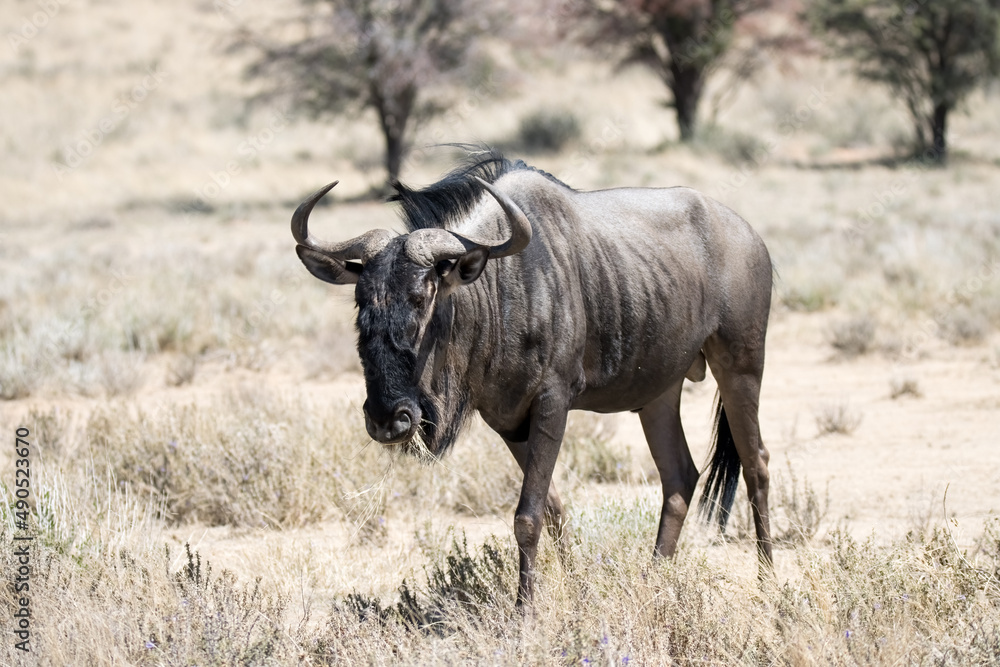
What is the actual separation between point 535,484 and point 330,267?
46.9 inches

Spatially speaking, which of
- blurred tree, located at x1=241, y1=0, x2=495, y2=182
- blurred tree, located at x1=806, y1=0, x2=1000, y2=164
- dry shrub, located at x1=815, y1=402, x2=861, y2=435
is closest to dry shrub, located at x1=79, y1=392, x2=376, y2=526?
dry shrub, located at x1=815, y1=402, x2=861, y2=435

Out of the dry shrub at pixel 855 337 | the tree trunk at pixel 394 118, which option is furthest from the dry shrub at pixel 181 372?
the tree trunk at pixel 394 118

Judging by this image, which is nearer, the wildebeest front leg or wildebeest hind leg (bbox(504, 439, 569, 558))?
the wildebeest front leg

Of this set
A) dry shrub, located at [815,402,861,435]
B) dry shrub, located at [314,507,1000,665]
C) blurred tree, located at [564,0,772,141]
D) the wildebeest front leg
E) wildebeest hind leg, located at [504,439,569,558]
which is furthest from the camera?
blurred tree, located at [564,0,772,141]

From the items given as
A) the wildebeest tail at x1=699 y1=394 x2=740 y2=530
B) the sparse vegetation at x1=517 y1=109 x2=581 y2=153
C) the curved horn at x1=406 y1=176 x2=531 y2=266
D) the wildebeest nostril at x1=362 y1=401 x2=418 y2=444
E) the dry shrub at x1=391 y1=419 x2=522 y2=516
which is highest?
the curved horn at x1=406 y1=176 x2=531 y2=266

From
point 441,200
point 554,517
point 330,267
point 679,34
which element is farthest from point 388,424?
point 679,34

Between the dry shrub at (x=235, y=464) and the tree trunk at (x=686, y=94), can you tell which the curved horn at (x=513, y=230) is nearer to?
the dry shrub at (x=235, y=464)

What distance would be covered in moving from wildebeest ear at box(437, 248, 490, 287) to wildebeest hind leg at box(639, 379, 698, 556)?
1.69 meters

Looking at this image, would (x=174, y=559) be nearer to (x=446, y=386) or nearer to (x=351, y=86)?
(x=446, y=386)

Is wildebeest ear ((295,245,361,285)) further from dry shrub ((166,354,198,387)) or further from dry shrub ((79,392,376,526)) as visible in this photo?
dry shrub ((166,354,198,387))

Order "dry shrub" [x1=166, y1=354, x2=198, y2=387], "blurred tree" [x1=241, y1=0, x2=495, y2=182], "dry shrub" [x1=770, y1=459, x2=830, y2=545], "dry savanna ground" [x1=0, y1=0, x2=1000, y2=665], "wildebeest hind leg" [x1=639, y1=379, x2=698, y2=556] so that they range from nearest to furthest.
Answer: "dry savanna ground" [x1=0, y1=0, x2=1000, y2=665], "wildebeest hind leg" [x1=639, y1=379, x2=698, y2=556], "dry shrub" [x1=770, y1=459, x2=830, y2=545], "dry shrub" [x1=166, y1=354, x2=198, y2=387], "blurred tree" [x1=241, y1=0, x2=495, y2=182]

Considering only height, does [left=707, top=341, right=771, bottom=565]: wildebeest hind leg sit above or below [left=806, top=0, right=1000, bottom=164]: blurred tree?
below

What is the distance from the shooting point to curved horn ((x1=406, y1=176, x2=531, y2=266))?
3.65 m

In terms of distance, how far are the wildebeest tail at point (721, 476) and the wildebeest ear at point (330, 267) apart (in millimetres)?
2335
